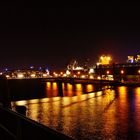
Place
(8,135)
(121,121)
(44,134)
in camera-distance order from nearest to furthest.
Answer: (44,134), (8,135), (121,121)

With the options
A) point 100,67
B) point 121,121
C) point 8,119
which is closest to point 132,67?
point 100,67

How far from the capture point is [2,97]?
12234mm

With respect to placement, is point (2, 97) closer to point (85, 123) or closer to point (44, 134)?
point (85, 123)

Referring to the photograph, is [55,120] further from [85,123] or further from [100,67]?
[100,67]

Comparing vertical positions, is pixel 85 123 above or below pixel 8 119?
below

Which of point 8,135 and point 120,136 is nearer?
point 8,135

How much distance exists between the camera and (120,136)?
43.4ft

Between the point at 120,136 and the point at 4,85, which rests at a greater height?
the point at 4,85

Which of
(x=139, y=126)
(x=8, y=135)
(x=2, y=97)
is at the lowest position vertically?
(x=139, y=126)

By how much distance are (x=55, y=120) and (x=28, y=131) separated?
11.8 meters

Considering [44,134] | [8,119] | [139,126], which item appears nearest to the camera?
[44,134]

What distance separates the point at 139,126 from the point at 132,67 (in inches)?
4935

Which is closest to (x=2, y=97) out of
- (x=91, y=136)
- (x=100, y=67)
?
(x=91, y=136)

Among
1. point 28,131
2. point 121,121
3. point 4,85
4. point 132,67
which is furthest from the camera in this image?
point 132,67
